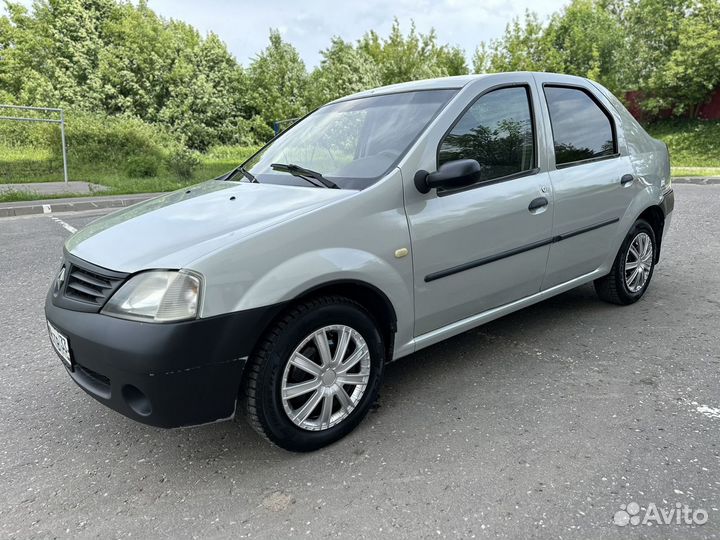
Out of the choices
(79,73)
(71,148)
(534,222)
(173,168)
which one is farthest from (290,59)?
(534,222)

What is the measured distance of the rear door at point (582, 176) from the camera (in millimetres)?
3379

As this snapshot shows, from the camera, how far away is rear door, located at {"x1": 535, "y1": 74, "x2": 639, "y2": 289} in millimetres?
3379

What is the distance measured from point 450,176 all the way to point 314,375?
1128 millimetres

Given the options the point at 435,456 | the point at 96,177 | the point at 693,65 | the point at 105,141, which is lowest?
the point at 435,456

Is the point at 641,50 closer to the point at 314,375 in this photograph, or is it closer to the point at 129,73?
Answer: the point at 129,73

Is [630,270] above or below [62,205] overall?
below

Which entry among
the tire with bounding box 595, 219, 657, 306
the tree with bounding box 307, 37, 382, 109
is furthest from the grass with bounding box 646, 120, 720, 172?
the tire with bounding box 595, 219, 657, 306

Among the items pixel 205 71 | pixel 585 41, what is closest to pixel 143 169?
pixel 205 71

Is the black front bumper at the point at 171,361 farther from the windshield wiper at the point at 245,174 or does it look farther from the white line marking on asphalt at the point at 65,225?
the white line marking on asphalt at the point at 65,225

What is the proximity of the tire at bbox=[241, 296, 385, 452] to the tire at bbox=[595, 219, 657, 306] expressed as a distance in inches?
89.8

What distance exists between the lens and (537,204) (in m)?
3.17

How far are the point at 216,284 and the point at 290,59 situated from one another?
32.0 m

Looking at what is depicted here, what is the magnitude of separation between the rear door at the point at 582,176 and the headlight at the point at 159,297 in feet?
7.38

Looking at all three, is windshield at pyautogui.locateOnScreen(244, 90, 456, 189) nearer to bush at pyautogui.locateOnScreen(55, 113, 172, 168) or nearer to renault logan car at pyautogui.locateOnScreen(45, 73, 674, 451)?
renault logan car at pyautogui.locateOnScreen(45, 73, 674, 451)
